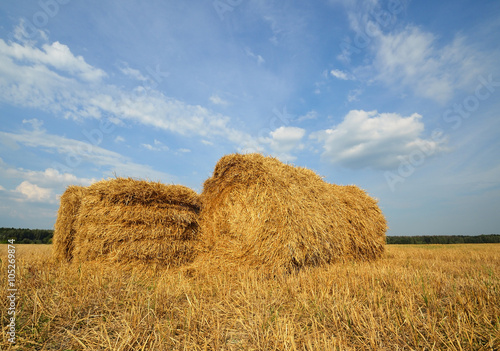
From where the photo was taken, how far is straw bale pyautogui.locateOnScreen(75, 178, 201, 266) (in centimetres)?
585

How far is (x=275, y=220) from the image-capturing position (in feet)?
17.1

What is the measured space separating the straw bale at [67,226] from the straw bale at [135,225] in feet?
3.74

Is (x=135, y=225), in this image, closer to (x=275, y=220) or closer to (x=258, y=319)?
(x=275, y=220)

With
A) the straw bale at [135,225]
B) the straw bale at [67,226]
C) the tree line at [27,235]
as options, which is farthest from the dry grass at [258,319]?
the tree line at [27,235]

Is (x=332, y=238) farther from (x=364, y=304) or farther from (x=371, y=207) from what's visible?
(x=371, y=207)

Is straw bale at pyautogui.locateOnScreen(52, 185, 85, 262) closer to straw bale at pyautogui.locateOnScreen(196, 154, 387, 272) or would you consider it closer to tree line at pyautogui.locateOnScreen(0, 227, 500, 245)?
straw bale at pyautogui.locateOnScreen(196, 154, 387, 272)

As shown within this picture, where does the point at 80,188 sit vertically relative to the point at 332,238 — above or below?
above

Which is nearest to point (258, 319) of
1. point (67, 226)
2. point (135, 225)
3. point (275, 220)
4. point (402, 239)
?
point (275, 220)

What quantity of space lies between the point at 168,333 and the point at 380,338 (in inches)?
75.8

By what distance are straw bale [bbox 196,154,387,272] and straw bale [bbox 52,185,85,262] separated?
3.84m

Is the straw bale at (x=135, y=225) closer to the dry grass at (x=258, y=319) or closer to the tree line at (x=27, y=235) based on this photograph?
the dry grass at (x=258, y=319)

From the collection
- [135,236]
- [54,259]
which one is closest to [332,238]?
[135,236]

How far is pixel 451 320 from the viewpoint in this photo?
2.52 metres

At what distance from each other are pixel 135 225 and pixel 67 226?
9.84 feet
